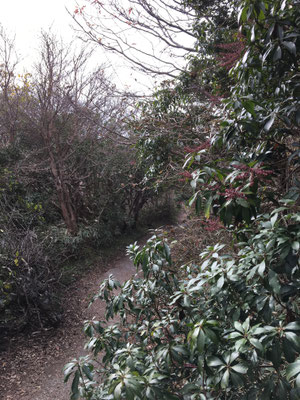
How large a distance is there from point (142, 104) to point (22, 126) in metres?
4.31

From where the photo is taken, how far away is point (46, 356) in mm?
4566

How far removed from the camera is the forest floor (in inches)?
153

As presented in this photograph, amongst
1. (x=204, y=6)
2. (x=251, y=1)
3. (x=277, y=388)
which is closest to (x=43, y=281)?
(x=277, y=388)

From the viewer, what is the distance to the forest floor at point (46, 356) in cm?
388

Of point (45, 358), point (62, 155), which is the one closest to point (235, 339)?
point (45, 358)

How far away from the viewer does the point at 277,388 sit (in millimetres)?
1249

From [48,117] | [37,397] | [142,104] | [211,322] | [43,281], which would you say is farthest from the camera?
[48,117]

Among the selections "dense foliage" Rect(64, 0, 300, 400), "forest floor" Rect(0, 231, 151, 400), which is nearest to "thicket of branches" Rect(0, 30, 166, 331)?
"forest floor" Rect(0, 231, 151, 400)

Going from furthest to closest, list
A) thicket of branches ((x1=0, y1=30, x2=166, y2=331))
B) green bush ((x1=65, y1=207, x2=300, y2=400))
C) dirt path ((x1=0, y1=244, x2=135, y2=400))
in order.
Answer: thicket of branches ((x1=0, y1=30, x2=166, y2=331))
dirt path ((x1=0, y1=244, x2=135, y2=400))
green bush ((x1=65, y1=207, x2=300, y2=400))

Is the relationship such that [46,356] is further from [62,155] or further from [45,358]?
[62,155]

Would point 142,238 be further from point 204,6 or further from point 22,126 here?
point 204,6

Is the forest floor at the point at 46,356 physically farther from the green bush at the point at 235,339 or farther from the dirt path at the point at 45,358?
the green bush at the point at 235,339

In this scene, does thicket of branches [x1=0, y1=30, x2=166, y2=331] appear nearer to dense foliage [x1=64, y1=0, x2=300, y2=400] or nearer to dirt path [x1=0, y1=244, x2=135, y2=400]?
dirt path [x1=0, y1=244, x2=135, y2=400]

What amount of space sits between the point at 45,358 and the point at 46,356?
44mm
